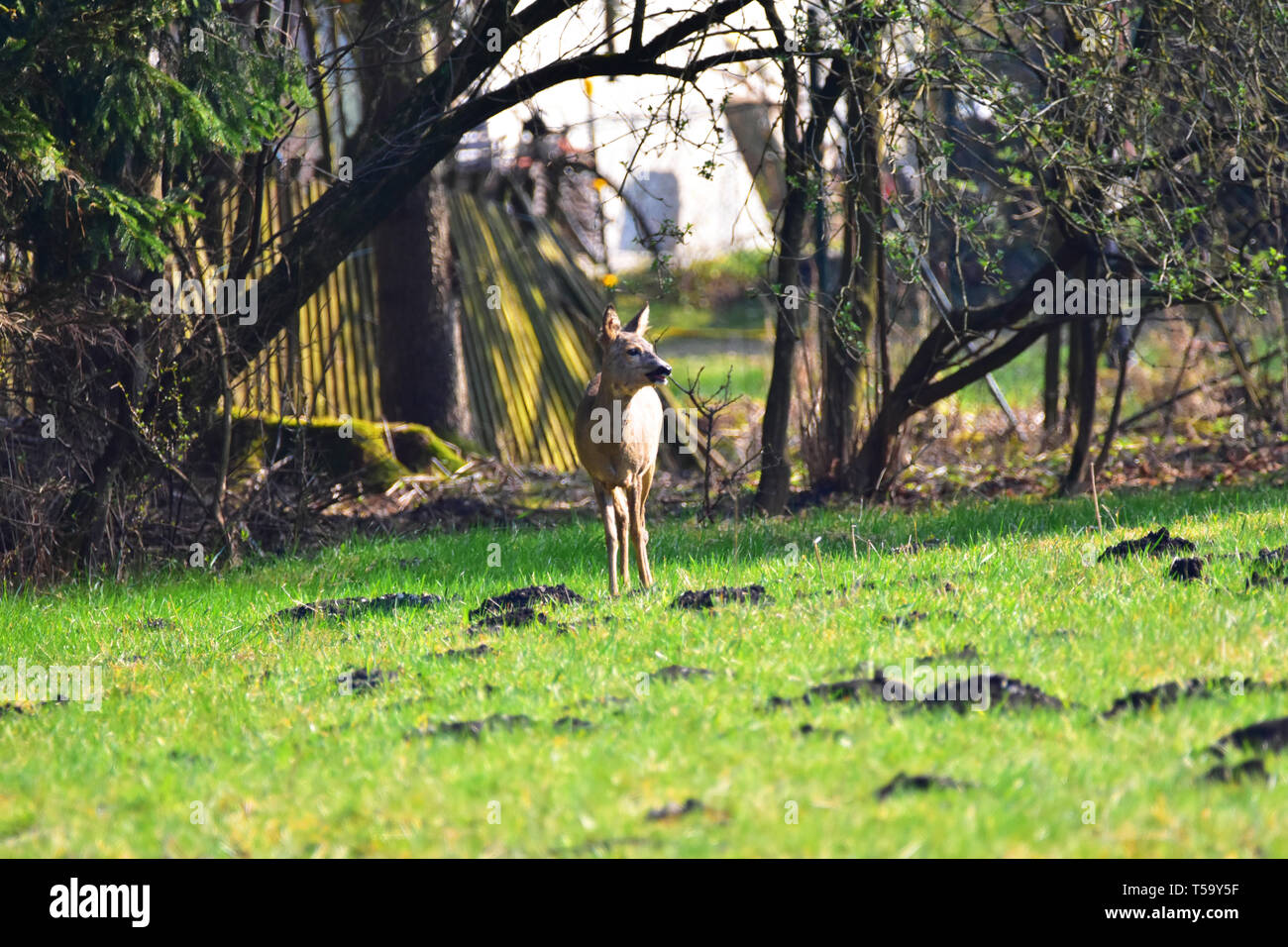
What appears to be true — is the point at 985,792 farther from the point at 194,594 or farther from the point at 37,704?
the point at 194,594

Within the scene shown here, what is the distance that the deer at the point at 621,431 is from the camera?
8.02 meters

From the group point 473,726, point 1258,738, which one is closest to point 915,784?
point 1258,738

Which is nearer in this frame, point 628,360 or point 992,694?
point 992,694

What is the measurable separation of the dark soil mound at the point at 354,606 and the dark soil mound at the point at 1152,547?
3.92 meters

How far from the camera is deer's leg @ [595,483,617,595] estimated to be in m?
8.24

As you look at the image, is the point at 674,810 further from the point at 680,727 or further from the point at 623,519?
the point at 623,519

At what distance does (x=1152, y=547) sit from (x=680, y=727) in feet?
12.7

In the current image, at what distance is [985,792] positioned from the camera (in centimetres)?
434

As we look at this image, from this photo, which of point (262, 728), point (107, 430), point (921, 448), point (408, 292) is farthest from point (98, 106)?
point (921, 448)

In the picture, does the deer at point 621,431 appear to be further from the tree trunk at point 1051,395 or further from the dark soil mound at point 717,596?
the tree trunk at point 1051,395

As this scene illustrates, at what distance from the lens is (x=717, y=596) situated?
737 cm

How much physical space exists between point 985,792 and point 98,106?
7.16 metres

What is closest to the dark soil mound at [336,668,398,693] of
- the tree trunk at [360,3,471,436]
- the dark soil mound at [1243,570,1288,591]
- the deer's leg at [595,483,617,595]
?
the deer's leg at [595,483,617,595]
